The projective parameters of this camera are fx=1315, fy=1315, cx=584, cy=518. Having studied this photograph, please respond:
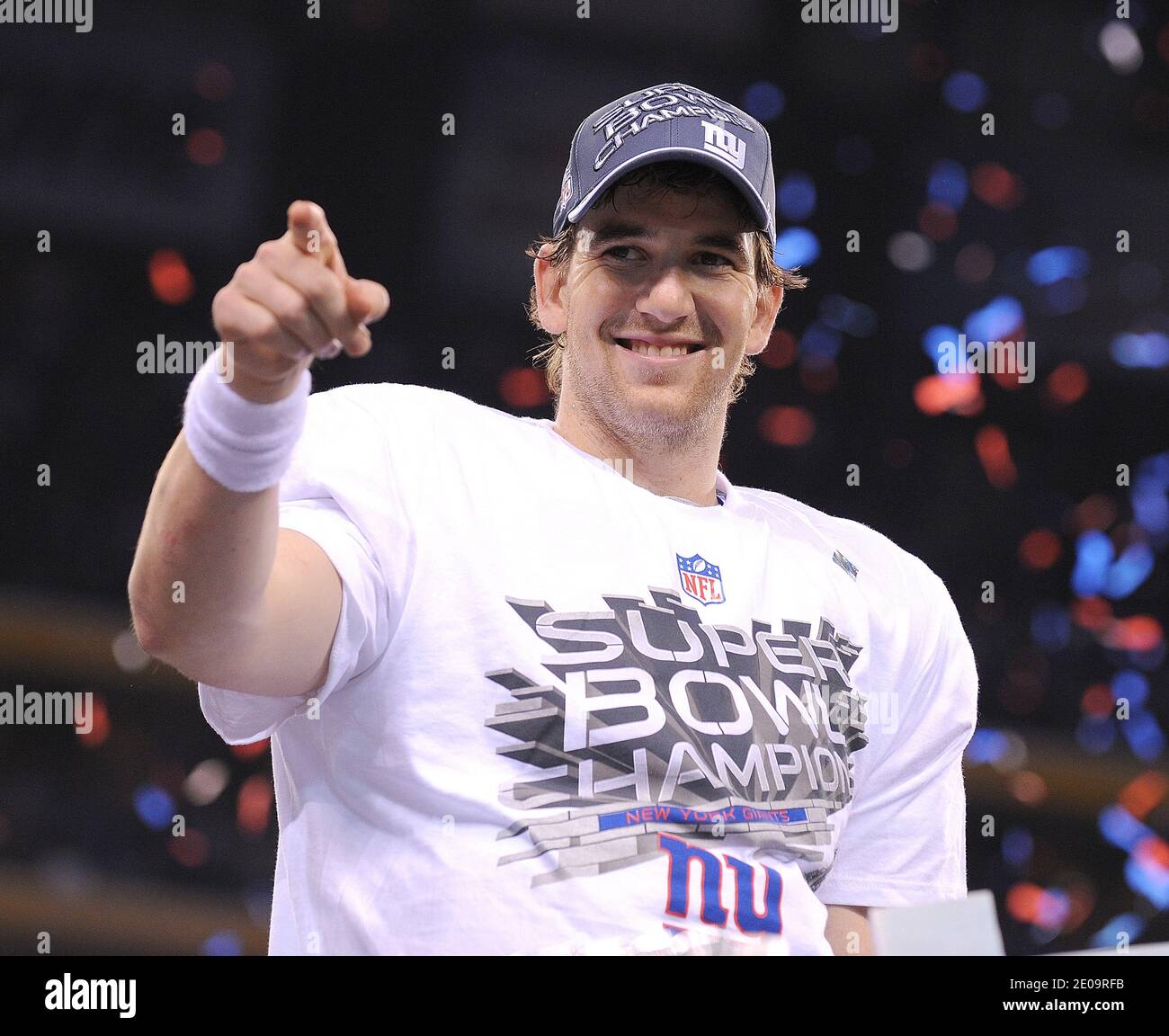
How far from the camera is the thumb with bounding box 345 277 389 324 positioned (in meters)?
0.67

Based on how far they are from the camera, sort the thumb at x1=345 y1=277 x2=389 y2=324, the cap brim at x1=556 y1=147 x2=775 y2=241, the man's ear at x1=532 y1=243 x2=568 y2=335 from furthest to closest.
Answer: the man's ear at x1=532 y1=243 x2=568 y2=335 < the cap brim at x1=556 y1=147 x2=775 y2=241 < the thumb at x1=345 y1=277 x2=389 y2=324

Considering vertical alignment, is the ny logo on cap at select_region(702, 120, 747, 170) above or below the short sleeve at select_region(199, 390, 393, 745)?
above

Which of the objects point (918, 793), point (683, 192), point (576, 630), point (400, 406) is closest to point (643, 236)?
point (683, 192)

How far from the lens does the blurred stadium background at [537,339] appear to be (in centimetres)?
178

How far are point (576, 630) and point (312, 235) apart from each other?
419 millimetres

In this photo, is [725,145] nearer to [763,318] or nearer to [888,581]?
[763,318]

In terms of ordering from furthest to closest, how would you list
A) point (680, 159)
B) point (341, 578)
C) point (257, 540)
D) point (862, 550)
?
point (862, 550)
point (680, 159)
point (341, 578)
point (257, 540)

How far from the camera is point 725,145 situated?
125 cm

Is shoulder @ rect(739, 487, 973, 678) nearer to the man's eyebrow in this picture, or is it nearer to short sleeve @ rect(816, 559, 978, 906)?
short sleeve @ rect(816, 559, 978, 906)

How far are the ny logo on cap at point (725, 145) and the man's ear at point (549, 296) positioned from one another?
0.22 m

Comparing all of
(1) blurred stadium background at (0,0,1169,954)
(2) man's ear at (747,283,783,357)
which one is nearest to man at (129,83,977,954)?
(2) man's ear at (747,283,783,357)

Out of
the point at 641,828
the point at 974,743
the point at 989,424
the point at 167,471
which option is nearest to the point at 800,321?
the point at 989,424

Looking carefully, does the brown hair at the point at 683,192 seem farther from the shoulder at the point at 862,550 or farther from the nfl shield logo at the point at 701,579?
the nfl shield logo at the point at 701,579

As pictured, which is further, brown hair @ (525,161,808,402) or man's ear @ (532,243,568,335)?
man's ear @ (532,243,568,335)
